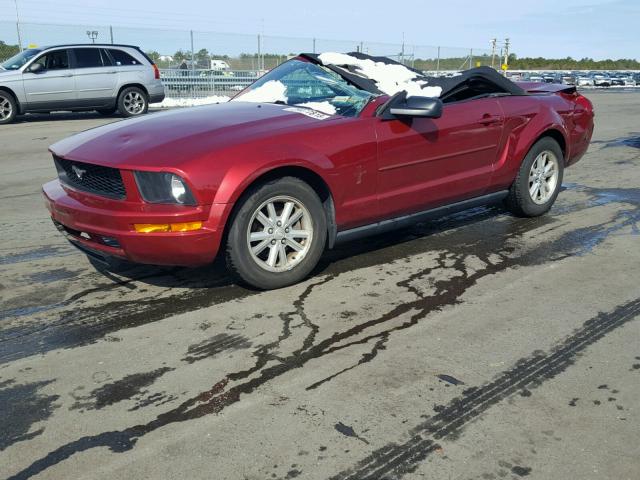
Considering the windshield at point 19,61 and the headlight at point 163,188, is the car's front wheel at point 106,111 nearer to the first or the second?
the windshield at point 19,61

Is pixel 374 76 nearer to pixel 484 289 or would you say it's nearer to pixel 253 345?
pixel 484 289

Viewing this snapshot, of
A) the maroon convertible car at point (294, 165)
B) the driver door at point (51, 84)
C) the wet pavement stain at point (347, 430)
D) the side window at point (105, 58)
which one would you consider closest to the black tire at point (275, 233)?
the maroon convertible car at point (294, 165)

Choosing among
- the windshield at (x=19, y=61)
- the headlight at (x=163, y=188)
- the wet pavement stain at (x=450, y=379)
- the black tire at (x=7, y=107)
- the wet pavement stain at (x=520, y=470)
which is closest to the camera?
the wet pavement stain at (x=520, y=470)

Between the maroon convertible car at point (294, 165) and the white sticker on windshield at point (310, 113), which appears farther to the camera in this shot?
the white sticker on windshield at point (310, 113)

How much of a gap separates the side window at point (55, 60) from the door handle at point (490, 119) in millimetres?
12654

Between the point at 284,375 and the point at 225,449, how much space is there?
645 mm

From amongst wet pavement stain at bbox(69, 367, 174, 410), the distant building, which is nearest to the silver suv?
the distant building

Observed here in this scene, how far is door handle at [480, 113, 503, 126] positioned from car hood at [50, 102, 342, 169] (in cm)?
148

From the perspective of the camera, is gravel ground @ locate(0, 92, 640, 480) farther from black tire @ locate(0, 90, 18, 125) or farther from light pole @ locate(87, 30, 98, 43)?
light pole @ locate(87, 30, 98, 43)

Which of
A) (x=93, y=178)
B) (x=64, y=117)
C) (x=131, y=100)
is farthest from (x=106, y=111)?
(x=93, y=178)

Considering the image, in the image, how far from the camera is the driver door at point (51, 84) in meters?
14.6

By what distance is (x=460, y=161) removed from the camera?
508 cm

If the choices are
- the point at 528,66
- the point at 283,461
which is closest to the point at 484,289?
the point at 283,461

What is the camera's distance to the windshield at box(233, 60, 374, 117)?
4.64m
